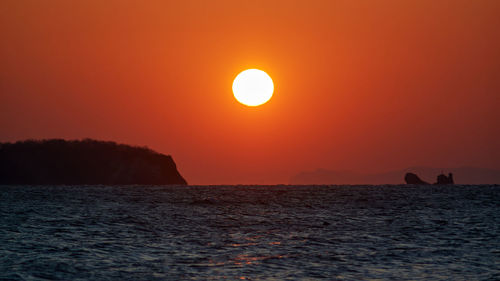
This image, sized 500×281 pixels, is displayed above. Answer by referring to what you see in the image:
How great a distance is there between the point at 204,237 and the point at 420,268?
57.9 feet

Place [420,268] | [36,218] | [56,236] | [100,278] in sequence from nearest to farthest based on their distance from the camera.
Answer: [100,278] < [420,268] < [56,236] < [36,218]

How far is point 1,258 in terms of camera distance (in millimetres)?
30797

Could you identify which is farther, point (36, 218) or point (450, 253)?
point (36, 218)

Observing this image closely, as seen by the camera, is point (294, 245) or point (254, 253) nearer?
point (254, 253)

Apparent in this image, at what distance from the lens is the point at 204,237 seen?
43062mm

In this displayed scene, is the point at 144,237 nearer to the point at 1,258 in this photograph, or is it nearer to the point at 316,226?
the point at 1,258

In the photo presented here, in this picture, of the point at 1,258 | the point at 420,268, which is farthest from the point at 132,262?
the point at 420,268

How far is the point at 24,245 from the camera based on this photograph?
36.2 m

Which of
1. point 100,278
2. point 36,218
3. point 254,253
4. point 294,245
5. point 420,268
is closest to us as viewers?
point 100,278

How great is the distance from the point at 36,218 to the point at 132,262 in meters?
29.6

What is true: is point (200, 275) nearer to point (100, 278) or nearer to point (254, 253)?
point (100, 278)

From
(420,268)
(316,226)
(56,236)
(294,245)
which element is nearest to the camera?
(420,268)

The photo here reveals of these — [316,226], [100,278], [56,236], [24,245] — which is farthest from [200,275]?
[316,226]

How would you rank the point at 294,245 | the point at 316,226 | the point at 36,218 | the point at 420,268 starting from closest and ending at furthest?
the point at 420,268 < the point at 294,245 < the point at 316,226 < the point at 36,218
